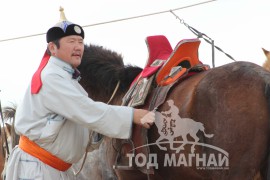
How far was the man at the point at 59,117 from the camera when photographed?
129 inches

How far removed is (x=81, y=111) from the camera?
3262 millimetres

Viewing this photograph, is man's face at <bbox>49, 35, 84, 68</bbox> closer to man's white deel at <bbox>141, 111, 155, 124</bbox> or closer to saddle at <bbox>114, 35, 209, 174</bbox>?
man's white deel at <bbox>141, 111, 155, 124</bbox>

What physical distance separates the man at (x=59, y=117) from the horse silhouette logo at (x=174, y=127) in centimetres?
31

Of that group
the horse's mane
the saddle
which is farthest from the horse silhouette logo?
the horse's mane

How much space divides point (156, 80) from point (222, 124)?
1.00m

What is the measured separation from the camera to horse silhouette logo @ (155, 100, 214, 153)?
3477 millimetres

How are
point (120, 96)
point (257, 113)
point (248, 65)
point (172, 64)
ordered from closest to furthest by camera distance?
point (257, 113), point (248, 65), point (172, 64), point (120, 96)

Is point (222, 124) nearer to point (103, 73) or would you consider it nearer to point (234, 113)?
point (234, 113)

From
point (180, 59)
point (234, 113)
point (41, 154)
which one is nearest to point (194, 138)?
point (234, 113)

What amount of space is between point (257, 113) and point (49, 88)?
4.53 ft

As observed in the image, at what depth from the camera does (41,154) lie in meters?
3.38

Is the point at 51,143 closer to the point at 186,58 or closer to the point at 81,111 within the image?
the point at 81,111

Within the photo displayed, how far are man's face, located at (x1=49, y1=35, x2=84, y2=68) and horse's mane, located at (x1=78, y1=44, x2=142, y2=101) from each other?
1.43m

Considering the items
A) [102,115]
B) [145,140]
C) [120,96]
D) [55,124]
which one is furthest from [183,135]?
[120,96]
